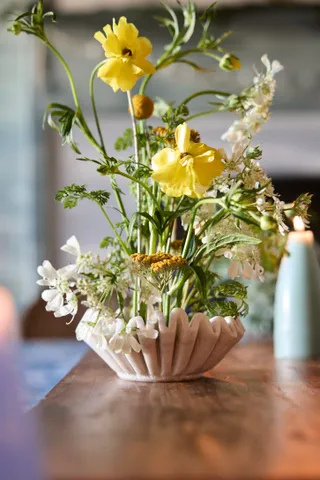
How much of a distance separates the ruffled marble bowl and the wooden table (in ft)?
0.07

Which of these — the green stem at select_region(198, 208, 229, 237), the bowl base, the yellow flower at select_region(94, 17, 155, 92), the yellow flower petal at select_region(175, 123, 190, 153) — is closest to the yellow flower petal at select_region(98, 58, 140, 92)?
the yellow flower at select_region(94, 17, 155, 92)

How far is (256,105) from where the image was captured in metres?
1.14

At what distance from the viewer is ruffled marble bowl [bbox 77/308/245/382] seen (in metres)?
1.08

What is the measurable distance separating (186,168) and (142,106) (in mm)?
165

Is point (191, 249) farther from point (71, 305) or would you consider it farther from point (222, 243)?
point (71, 305)

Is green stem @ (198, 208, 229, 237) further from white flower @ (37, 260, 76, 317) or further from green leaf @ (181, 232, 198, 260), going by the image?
Answer: white flower @ (37, 260, 76, 317)

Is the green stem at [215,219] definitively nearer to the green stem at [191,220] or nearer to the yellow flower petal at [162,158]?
the green stem at [191,220]

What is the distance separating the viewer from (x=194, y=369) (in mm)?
1138

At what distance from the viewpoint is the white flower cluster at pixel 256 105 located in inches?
44.6

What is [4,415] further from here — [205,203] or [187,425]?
[205,203]

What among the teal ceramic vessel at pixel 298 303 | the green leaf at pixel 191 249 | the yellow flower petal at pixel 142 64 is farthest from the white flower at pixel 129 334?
the teal ceramic vessel at pixel 298 303

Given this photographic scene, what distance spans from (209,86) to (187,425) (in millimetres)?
3068

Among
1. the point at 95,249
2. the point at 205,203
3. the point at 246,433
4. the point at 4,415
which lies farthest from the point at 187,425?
the point at 95,249

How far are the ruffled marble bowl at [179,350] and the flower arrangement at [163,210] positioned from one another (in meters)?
0.02
